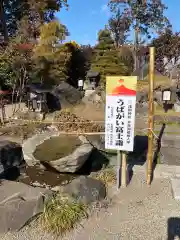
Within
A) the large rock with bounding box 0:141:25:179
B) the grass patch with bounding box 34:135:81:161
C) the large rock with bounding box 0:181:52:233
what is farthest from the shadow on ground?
the large rock with bounding box 0:141:25:179

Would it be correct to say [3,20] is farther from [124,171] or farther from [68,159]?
[124,171]

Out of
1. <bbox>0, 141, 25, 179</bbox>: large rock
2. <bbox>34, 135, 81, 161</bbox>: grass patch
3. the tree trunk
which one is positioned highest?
the tree trunk

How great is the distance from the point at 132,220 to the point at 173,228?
1.72ft

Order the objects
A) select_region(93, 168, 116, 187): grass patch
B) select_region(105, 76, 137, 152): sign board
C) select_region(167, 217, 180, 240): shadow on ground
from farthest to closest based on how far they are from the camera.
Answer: select_region(93, 168, 116, 187): grass patch → select_region(105, 76, 137, 152): sign board → select_region(167, 217, 180, 240): shadow on ground

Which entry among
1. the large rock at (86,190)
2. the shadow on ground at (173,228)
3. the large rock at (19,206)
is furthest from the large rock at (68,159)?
the shadow on ground at (173,228)

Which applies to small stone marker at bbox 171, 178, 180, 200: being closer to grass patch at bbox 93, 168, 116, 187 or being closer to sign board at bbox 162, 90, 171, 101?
grass patch at bbox 93, 168, 116, 187

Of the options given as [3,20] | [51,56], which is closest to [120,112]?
[51,56]

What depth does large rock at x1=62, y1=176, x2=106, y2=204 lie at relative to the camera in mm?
3578

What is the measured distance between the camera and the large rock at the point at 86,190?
11.7 ft

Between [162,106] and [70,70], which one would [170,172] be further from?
[70,70]

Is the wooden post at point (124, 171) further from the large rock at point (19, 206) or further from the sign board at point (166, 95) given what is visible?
the sign board at point (166, 95)

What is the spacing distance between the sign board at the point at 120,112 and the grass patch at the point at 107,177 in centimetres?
68

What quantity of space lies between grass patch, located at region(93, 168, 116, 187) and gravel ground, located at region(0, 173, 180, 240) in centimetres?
30

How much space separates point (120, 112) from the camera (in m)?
3.83
